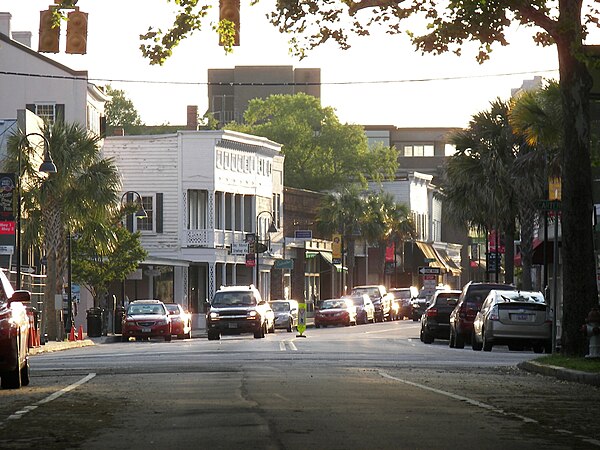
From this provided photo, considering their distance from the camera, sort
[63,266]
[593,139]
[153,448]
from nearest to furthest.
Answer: [153,448] < [593,139] < [63,266]

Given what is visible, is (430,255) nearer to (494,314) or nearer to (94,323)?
(94,323)

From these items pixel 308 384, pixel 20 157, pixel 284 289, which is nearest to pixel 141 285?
pixel 284 289

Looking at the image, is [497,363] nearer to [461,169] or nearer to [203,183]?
[461,169]

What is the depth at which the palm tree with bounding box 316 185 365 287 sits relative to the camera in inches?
4126

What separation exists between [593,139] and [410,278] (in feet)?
315

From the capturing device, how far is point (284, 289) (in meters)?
97.7

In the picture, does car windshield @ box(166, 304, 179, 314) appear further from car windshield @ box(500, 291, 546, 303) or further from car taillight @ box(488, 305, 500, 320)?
car taillight @ box(488, 305, 500, 320)

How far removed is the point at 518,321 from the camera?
38375mm

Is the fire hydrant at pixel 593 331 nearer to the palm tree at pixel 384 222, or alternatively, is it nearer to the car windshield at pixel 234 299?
the car windshield at pixel 234 299

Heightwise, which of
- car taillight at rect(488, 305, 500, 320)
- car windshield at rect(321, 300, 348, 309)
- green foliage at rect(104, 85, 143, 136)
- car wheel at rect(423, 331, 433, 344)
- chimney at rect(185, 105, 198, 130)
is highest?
green foliage at rect(104, 85, 143, 136)

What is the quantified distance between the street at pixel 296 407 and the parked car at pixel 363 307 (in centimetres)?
5214

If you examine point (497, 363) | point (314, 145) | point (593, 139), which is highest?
point (314, 145)

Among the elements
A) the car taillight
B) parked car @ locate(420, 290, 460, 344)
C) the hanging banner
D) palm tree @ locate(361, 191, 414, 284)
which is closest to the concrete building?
palm tree @ locate(361, 191, 414, 284)

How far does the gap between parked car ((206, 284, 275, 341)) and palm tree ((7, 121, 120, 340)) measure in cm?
518
